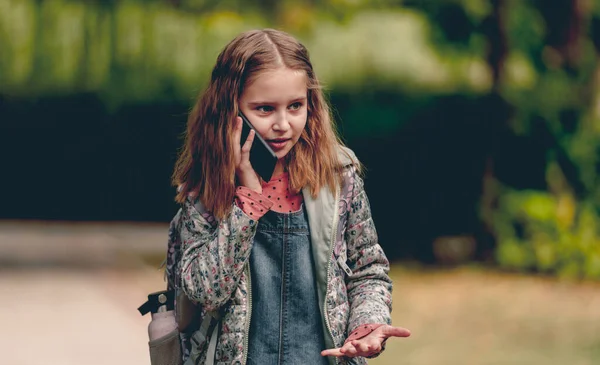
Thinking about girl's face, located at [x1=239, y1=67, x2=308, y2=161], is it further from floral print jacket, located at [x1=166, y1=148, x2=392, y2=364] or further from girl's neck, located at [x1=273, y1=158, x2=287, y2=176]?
floral print jacket, located at [x1=166, y1=148, x2=392, y2=364]

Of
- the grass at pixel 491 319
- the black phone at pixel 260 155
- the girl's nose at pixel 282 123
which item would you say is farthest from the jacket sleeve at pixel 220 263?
the grass at pixel 491 319

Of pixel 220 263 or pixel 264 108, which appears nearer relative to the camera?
pixel 220 263

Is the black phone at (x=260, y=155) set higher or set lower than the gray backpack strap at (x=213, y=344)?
higher

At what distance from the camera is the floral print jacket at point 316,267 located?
2.76 metres

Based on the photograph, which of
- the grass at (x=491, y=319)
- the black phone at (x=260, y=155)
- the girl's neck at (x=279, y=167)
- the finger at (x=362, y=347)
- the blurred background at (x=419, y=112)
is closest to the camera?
the finger at (x=362, y=347)

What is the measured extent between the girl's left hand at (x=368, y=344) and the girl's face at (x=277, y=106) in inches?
20.9

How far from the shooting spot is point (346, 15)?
40.5 ft

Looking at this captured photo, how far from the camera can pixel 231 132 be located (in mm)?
2857

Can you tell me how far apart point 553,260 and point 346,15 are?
11.9 ft

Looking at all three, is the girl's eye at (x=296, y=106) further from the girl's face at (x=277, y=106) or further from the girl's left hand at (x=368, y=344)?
the girl's left hand at (x=368, y=344)

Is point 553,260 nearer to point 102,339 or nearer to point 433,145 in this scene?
point 433,145

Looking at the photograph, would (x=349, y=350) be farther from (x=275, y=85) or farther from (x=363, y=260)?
(x=275, y=85)

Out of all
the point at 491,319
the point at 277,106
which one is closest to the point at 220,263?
the point at 277,106

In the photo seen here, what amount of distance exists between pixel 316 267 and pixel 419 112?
9.85m
